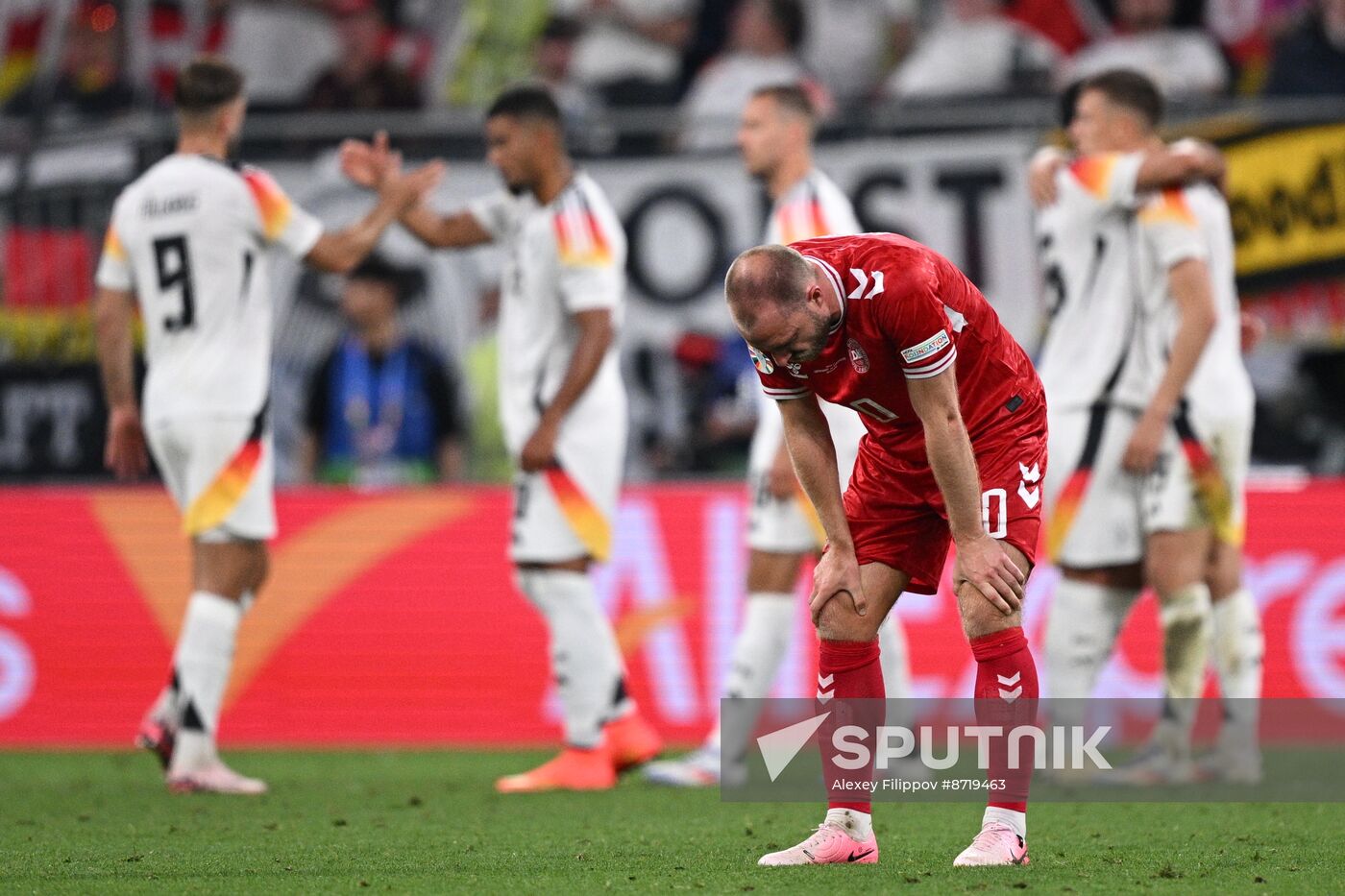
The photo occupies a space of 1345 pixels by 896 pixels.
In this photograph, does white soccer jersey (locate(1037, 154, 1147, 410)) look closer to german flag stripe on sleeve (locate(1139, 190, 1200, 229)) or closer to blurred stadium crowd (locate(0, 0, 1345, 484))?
german flag stripe on sleeve (locate(1139, 190, 1200, 229))

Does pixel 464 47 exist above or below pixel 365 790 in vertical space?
above

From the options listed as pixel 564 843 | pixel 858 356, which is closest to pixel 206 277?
pixel 564 843

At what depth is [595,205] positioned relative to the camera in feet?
23.1

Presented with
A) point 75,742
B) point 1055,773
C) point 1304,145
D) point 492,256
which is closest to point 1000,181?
point 1304,145

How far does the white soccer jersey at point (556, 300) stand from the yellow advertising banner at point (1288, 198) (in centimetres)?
412

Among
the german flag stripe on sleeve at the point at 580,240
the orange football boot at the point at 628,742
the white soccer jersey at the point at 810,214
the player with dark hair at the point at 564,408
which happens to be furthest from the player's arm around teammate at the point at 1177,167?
the orange football boot at the point at 628,742

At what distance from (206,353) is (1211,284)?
12.9ft

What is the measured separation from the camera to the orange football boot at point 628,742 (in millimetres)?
6812

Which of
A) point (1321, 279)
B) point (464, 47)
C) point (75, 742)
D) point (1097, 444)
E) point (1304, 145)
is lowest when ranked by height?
point (75, 742)

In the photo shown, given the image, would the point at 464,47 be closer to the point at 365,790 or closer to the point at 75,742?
the point at 75,742

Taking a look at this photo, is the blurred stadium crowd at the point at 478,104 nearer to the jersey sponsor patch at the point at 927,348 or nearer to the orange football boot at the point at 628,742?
the orange football boot at the point at 628,742

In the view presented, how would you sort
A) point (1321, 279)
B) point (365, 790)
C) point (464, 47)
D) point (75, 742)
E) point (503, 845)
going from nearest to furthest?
point (503, 845), point (365, 790), point (75, 742), point (1321, 279), point (464, 47)

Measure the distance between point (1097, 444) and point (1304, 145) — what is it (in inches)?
136

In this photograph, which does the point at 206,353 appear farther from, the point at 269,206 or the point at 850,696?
the point at 850,696
